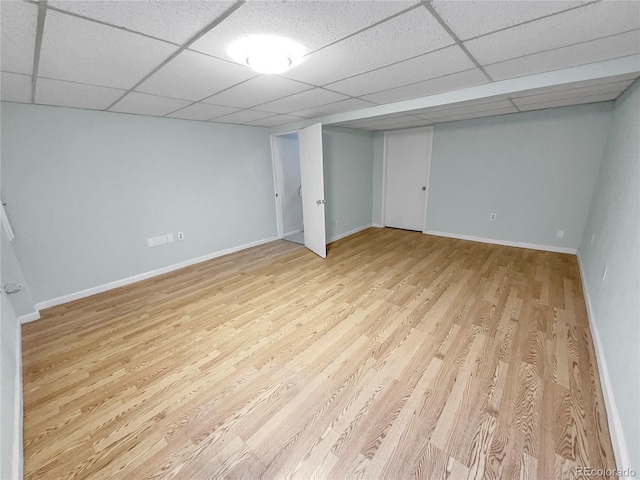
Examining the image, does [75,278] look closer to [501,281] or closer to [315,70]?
[315,70]

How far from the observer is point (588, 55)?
173 centimetres

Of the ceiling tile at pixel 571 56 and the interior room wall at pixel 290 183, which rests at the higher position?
the ceiling tile at pixel 571 56

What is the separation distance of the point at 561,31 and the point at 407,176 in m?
3.75

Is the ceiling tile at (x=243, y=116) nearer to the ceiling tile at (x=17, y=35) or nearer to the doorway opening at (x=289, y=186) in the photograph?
the doorway opening at (x=289, y=186)

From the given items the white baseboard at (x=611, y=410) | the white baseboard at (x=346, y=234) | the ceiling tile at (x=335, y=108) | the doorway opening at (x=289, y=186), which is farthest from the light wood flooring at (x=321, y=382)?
the doorway opening at (x=289, y=186)

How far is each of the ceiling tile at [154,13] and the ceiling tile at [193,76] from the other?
0.29 metres

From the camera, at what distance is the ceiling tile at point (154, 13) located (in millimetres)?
1038

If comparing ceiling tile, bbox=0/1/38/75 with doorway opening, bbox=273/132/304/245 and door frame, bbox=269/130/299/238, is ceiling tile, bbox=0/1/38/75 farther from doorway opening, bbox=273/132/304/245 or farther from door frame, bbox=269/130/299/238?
doorway opening, bbox=273/132/304/245

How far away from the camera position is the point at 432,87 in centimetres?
238

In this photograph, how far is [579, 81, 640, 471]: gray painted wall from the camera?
4.09 feet

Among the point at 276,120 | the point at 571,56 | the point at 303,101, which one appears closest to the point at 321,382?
the point at 303,101

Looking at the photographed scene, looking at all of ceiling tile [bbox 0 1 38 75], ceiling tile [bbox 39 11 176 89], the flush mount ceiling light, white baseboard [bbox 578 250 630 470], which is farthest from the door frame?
white baseboard [bbox 578 250 630 470]

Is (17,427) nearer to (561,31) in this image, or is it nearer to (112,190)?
(112,190)

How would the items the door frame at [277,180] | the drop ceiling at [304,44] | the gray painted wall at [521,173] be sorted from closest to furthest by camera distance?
1. the drop ceiling at [304,44]
2. the gray painted wall at [521,173]
3. the door frame at [277,180]
